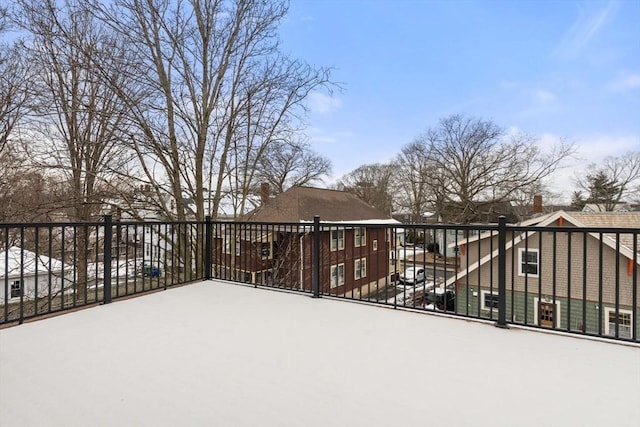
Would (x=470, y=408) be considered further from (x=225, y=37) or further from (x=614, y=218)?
(x=614, y=218)

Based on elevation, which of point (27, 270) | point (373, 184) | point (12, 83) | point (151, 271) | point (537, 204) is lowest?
point (27, 270)

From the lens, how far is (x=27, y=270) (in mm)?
7254

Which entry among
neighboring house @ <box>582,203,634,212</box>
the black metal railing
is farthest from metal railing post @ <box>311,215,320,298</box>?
neighboring house @ <box>582,203,634,212</box>

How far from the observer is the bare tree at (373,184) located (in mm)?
23203

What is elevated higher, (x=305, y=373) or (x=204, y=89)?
(x=204, y=89)

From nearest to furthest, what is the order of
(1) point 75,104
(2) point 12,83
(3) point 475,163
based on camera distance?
1. (1) point 75,104
2. (2) point 12,83
3. (3) point 475,163

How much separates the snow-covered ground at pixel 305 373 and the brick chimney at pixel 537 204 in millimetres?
15547

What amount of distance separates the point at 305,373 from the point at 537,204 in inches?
679

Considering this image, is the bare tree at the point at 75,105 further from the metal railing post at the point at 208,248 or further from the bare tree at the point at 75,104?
the metal railing post at the point at 208,248

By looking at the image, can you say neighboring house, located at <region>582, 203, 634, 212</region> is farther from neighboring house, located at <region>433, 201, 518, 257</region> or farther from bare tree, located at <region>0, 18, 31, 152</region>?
bare tree, located at <region>0, 18, 31, 152</region>

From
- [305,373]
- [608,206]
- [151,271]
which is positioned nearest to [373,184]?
[608,206]

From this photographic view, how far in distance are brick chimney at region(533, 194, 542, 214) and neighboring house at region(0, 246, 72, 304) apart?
690 inches

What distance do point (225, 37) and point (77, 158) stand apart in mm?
3403

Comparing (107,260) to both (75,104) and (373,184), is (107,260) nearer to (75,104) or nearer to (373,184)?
(75,104)
